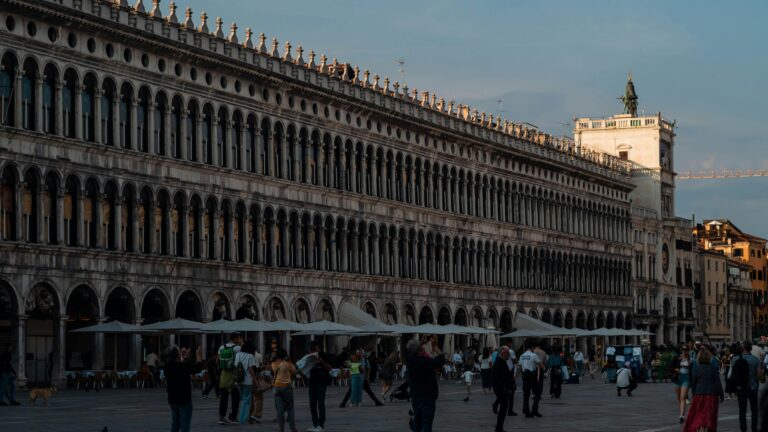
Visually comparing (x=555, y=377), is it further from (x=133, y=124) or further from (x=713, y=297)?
(x=713, y=297)

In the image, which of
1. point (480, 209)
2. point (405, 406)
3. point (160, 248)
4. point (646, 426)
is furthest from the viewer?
point (480, 209)

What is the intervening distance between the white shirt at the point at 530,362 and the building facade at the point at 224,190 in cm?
2082

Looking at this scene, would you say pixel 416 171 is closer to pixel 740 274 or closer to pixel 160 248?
pixel 160 248

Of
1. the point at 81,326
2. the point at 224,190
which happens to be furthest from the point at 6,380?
the point at 224,190

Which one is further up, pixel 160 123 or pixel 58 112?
pixel 160 123

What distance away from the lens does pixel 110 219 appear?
57312 mm

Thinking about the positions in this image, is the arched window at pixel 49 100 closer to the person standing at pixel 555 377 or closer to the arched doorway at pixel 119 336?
the arched doorway at pixel 119 336

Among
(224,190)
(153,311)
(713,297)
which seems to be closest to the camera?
(153,311)

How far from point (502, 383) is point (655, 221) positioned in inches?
3682

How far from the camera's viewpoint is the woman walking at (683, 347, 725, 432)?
26.4 m

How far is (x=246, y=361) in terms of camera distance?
3231 centimetres

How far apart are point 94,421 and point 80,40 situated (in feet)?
84.2

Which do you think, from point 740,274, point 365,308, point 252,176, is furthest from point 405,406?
point 740,274

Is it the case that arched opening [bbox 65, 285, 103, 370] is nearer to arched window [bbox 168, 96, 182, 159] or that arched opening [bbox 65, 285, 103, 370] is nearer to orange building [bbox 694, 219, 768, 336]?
arched window [bbox 168, 96, 182, 159]
